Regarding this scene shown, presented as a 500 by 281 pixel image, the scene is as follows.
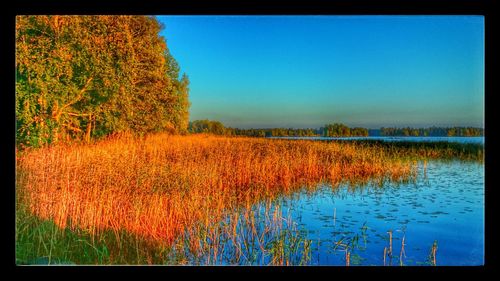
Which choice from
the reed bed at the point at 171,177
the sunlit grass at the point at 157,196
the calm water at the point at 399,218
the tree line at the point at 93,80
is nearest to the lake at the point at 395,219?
the calm water at the point at 399,218

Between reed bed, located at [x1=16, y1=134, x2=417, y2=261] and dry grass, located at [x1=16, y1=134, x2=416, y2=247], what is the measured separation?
0.05 feet

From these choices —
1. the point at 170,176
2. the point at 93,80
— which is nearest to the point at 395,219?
the point at 170,176

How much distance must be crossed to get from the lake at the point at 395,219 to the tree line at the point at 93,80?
3829 mm

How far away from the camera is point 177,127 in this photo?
33.7 ft

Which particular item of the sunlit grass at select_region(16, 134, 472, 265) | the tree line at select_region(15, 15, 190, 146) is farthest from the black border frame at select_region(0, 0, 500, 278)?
the tree line at select_region(15, 15, 190, 146)

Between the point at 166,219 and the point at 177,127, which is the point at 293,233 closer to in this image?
the point at 166,219

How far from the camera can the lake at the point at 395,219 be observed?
206 inches

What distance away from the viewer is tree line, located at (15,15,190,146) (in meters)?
7.76

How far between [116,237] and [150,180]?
133 cm

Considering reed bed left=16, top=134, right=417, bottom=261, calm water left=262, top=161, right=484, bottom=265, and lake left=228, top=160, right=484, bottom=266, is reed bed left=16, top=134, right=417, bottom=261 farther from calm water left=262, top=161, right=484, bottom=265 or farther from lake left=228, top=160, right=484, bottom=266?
calm water left=262, top=161, right=484, bottom=265

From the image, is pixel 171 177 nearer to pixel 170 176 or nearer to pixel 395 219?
pixel 170 176
